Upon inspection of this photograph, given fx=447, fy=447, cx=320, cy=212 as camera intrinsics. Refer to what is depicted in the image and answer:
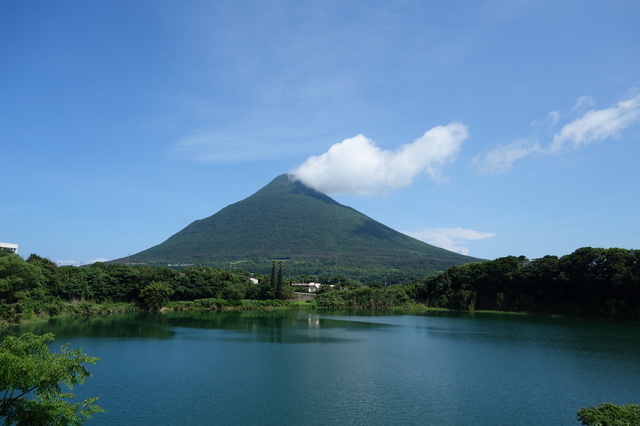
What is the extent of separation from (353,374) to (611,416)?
8.72 metres

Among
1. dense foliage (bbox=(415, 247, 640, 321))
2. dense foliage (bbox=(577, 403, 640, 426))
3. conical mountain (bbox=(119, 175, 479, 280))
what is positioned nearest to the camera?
dense foliage (bbox=(577, 403, 640, 426))

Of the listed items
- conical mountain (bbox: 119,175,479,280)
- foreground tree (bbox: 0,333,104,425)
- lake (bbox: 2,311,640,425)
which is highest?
conical mountain (bbox: 119,175,479,280)

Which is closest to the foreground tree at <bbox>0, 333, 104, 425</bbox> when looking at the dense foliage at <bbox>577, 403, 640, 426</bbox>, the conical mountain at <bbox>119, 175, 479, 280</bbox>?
the dense foliage at <bbox>577, 403, 640, 426</bbox>

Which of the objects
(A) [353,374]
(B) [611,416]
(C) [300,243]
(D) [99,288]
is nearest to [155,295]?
(D) [99,288]

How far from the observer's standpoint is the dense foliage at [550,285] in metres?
36.9

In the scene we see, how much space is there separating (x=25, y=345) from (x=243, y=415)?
6.46 metres

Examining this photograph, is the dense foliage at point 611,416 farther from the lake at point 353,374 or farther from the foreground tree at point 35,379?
the foreground tree at point 35,379

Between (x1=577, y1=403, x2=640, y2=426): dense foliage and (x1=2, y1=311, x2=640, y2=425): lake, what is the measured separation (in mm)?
504

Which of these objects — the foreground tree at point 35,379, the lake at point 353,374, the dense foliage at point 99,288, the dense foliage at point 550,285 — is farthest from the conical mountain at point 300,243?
the foreground tree at point 35,379

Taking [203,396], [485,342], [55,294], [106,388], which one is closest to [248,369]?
[203,396]

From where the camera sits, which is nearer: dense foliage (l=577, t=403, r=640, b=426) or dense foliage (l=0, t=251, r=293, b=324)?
dense foliage (l=577, t=403, r=640, b=426)

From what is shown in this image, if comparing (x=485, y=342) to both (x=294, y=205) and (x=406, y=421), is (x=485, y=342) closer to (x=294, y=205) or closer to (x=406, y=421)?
(x=406, y=421)

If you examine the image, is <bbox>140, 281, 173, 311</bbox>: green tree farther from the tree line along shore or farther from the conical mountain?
the conical mountain

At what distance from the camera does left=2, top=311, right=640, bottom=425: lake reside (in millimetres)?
12648
